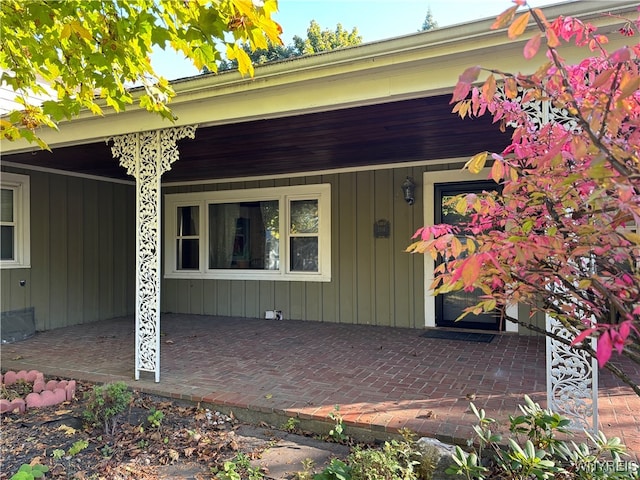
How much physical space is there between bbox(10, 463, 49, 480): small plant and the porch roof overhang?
2706 millimetres

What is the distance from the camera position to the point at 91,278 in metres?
6.92

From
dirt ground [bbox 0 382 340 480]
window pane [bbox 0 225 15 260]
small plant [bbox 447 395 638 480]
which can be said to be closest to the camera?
small plant [bbox 447 395 638 480]

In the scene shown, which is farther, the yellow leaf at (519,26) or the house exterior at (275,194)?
the house exterior at (275,194)

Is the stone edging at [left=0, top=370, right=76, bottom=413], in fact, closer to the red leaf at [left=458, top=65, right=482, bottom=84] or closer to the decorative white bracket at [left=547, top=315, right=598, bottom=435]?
the decorative white bracket at [left=547, top=315, right=598, bottom=435]

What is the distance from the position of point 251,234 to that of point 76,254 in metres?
2.83

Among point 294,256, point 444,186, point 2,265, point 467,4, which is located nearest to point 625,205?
point 467,4

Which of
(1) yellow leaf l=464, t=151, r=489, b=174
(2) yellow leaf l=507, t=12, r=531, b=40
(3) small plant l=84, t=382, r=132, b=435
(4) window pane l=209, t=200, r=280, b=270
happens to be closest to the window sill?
(4) window pane l=209, t=200, r=280, b=270

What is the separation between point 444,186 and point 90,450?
501 centimetres

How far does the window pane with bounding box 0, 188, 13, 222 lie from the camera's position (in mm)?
5785

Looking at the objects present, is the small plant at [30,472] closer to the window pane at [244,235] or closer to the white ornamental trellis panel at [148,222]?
the white ornamental trellis panel at [148,222]

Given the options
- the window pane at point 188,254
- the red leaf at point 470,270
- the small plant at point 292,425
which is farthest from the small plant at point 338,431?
the window pane at point 188,254

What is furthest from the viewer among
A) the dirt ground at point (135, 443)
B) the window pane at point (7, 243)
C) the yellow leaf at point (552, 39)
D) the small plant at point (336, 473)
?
the window pane at point (7, 243)

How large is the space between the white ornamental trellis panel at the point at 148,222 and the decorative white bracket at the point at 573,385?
3194 millimetres

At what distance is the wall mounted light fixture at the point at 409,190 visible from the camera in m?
5.83
